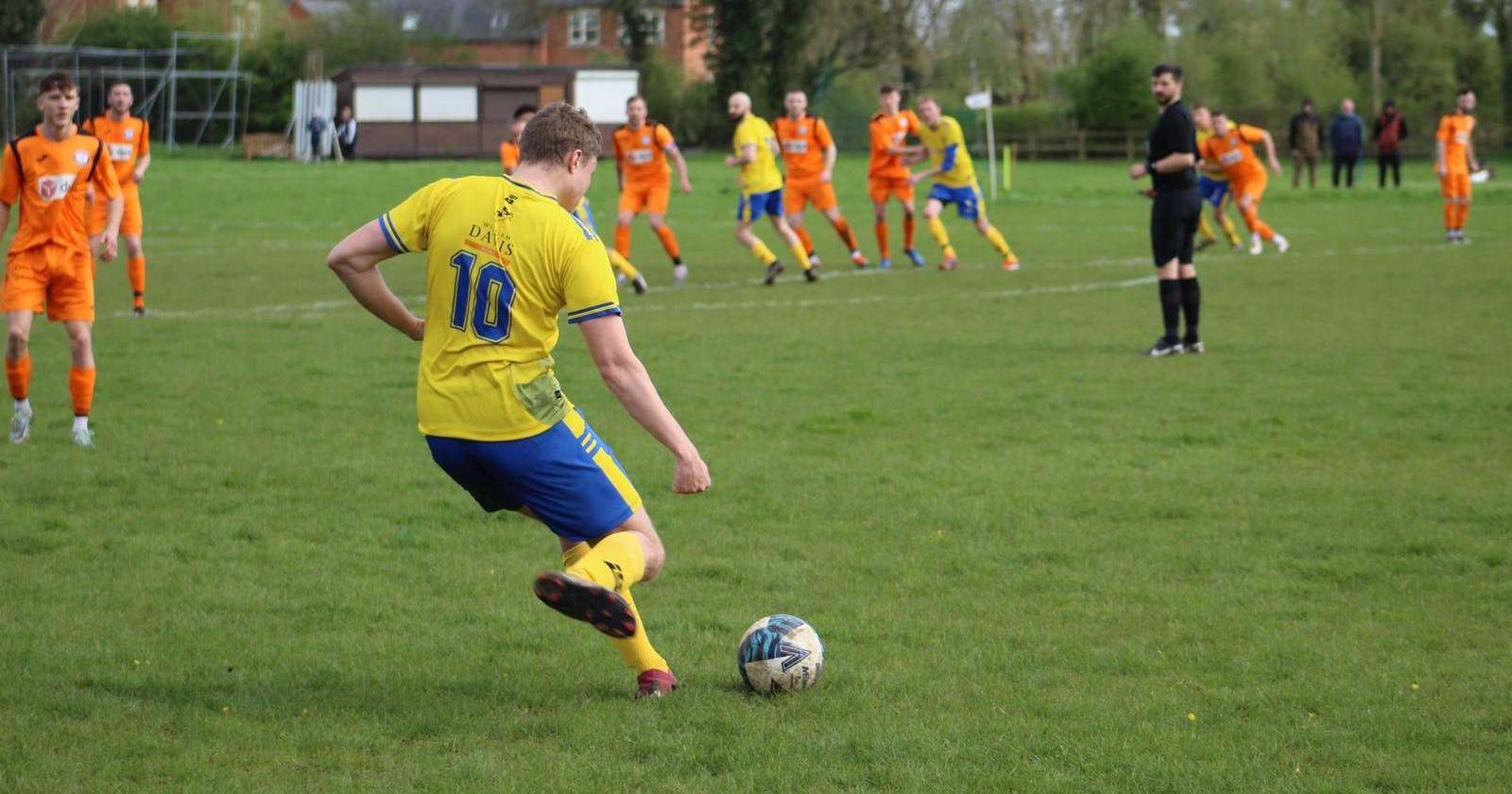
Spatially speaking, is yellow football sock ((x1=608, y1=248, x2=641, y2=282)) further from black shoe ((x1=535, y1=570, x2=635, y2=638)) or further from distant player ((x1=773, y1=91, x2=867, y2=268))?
black shoe ((x1=535, y1=570, x2=635, y2=638))

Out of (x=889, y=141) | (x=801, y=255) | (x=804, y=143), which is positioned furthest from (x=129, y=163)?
(x=889, y=141)

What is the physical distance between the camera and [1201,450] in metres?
8.94

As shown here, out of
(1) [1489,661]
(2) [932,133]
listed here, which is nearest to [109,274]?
(2) [932,133]

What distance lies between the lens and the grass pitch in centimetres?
444

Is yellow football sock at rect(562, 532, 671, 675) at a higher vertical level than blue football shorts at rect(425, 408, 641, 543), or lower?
lower

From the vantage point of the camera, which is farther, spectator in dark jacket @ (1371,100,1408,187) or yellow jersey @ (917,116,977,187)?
spectator in dark jacket @ (1371,100,1408,187)

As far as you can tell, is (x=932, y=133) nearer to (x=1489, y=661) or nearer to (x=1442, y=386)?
(x=1442, y=386)

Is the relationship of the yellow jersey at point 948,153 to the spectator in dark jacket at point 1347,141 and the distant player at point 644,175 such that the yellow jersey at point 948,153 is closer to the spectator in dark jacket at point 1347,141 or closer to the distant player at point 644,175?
the distant player at point 644,175

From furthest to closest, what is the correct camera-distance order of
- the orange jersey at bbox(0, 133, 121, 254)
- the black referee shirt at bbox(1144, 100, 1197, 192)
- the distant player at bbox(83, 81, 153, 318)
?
the distant player at bbox(83, 81, 153, 318)
the black referee shirt at bbox(1144, 100, 1197, 192)
the orange jersey at bbox(0, 133, 121, 254)

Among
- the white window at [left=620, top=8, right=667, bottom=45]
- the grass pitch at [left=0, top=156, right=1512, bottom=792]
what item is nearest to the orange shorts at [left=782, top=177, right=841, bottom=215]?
the grass pitch at [left=0, top=156, right=1512, bottom=792]

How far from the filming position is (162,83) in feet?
159

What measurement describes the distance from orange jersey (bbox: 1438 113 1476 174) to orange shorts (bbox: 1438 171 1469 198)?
100 mm

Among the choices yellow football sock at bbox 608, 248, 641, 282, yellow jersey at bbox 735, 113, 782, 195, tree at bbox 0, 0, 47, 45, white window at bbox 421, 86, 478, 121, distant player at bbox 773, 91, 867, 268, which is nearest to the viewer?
yellow football sock at bbox 608, 248, 641, 282

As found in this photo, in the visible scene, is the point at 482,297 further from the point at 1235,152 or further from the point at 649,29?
the point at 649,29
